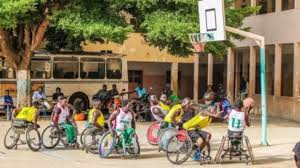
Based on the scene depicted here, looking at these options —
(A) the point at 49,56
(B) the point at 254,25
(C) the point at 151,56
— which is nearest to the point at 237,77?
(B) the point at 254,25

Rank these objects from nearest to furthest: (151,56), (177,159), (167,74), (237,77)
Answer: (177,159)
(237,77)
(151,56)
(167,74)

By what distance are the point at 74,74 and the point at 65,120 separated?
1282 centimetres

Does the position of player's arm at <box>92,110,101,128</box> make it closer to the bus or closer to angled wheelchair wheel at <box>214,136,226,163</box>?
angled wheelchair wheel at <box>214,136,226,163</box>

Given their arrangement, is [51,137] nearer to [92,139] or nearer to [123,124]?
[92,139]

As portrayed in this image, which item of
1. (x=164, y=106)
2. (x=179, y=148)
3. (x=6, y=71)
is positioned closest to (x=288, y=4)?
(x=6, y=71)

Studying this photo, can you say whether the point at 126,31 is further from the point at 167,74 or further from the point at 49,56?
the point at 167,74

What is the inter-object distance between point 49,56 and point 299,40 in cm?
1128

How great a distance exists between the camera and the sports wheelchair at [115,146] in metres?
15.8

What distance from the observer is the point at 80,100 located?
98.3 ft

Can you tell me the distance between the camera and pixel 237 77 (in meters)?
Answer: 37.6

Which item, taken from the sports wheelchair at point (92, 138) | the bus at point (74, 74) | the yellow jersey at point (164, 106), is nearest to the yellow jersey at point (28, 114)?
the sports wheelchair at point (92, 138)

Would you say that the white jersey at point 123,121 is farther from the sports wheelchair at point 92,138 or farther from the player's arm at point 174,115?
the player's arm at point 174,115

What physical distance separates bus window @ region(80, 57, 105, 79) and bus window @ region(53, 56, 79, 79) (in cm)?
31

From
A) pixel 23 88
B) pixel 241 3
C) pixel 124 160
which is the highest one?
pixel 241 3
